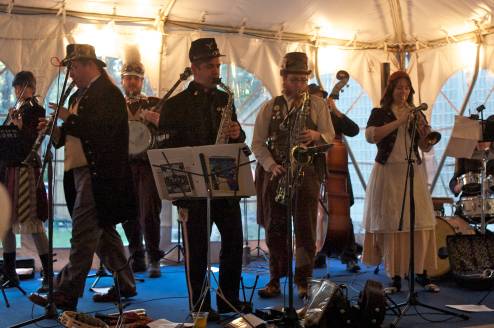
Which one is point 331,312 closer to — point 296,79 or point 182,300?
point 182,300

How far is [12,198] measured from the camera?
5387 mm

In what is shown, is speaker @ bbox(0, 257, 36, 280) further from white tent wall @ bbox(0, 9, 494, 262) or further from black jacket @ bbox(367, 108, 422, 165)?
black jacket @ bbox(367, 108, 422, 165)

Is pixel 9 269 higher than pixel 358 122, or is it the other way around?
pixel 358 122

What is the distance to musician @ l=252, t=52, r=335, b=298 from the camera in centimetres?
499

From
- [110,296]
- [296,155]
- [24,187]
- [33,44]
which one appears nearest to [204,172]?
[296,155]

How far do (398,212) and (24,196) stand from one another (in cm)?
336

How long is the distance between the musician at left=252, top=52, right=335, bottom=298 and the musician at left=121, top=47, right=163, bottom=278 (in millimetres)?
1704

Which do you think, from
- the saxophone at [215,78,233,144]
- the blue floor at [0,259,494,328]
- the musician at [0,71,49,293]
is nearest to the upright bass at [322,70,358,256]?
the blue floor at [0,259,494,328]

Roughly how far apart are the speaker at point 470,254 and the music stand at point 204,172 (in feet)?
9.95

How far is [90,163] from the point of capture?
14.2 ft

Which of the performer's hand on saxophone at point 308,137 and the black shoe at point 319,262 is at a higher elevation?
the performer's hand on saxophone at point 308,137

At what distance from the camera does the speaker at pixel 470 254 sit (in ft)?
19.5

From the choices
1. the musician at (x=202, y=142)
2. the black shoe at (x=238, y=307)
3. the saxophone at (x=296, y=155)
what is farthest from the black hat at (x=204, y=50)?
the black shoe at (x=238, y=307)

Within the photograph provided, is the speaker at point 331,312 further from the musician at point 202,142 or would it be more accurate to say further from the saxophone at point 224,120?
the saxophone at point 224,120
